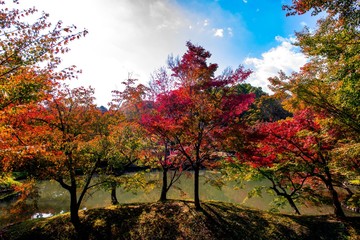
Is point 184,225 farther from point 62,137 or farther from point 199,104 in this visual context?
point 62,137

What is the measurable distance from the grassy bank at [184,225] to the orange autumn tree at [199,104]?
8.12 feet

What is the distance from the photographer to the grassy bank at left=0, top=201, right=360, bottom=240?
285 inches

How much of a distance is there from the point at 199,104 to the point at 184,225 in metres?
4.51

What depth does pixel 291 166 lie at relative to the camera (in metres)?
9.23

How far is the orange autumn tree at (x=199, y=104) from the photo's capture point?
7.88 metres

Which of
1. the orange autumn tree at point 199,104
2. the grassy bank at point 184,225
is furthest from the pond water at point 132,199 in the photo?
the orange autumn tree at point 199,104

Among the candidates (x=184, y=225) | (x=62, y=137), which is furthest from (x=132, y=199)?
(x=62, y=137)

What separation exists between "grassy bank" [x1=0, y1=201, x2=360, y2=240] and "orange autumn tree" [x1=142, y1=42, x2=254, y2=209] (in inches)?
97.5

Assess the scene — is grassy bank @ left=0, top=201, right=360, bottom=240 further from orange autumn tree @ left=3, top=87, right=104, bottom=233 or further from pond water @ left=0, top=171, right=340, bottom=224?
pond water @ left=0, top=171, right=340, bottom=224

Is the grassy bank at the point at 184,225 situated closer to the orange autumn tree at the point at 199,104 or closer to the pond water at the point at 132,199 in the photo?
the orange autumn tree at the point at 199,104

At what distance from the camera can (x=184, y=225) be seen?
757 centimetres

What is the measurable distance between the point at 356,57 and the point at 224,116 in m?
4.15

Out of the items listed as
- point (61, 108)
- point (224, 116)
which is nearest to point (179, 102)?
point (224, 116)

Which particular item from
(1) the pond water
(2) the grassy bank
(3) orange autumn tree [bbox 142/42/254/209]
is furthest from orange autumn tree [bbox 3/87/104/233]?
(1) the pond water
